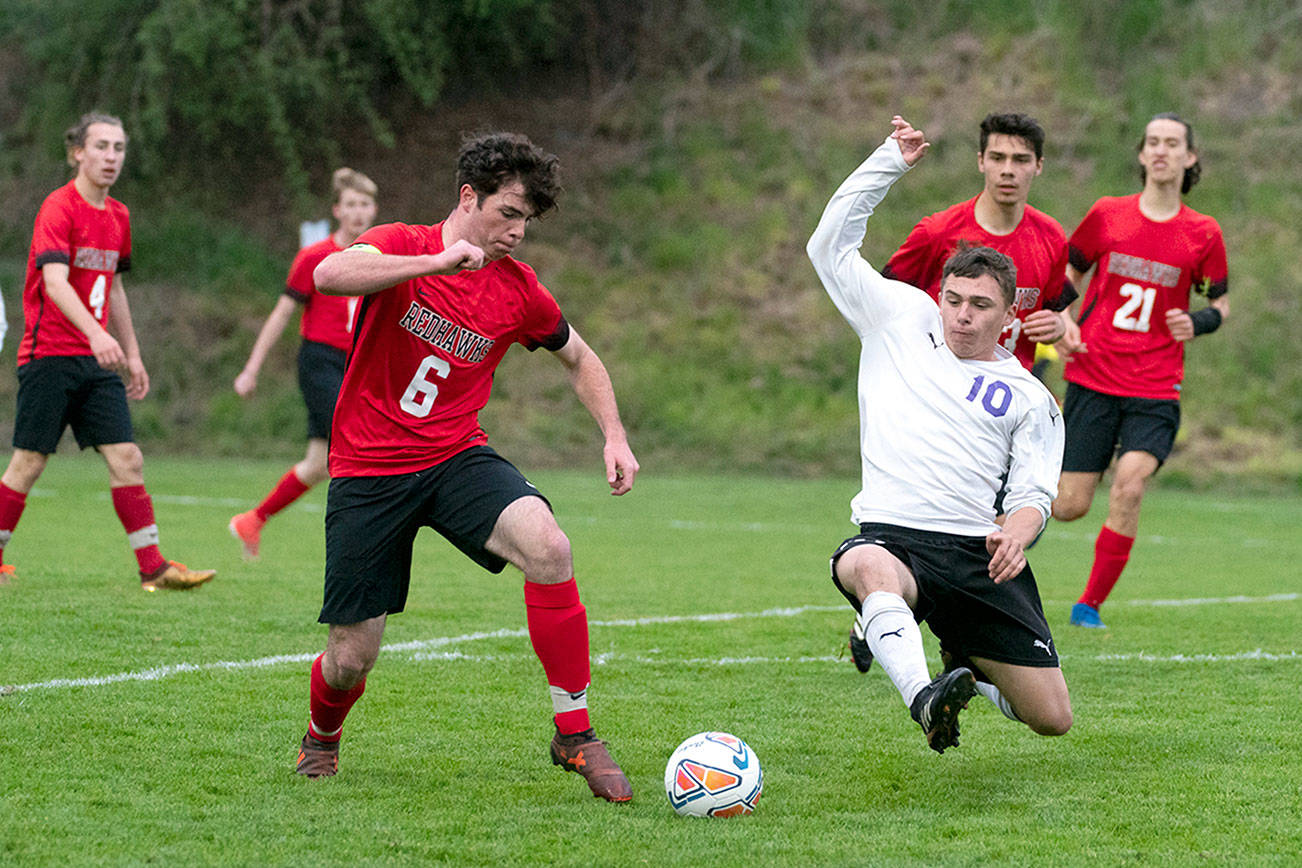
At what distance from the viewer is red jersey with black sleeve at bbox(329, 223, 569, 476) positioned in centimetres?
429

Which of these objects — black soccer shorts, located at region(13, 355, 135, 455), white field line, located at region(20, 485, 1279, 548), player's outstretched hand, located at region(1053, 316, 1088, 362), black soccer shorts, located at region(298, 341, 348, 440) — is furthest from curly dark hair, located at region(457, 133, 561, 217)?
white field line, located at region(20, 485, 1279, 548)

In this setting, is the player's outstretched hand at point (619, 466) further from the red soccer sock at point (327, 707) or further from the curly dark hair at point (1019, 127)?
the curly dark hair at point (1019, 127)

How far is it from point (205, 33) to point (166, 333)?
14.1 ft

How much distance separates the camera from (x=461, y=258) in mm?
3744

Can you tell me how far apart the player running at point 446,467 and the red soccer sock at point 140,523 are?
11.9 feet

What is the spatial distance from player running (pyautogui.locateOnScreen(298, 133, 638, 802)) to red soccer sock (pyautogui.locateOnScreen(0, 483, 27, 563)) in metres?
3.99

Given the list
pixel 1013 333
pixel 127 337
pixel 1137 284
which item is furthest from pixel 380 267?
pixel 1137 284

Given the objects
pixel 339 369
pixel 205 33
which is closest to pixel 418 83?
pixel 205 33

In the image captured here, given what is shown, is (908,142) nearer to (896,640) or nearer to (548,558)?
A: (896,640)

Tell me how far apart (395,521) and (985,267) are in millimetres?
1963

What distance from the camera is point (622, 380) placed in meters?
20.1

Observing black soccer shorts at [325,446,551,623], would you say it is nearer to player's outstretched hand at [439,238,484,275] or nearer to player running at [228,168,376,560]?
player's outstretched hand at [439,238,484,275]

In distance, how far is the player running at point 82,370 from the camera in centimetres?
747

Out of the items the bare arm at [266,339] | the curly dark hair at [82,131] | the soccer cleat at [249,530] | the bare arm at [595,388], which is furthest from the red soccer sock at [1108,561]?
the curly dark hair at [82,131]
